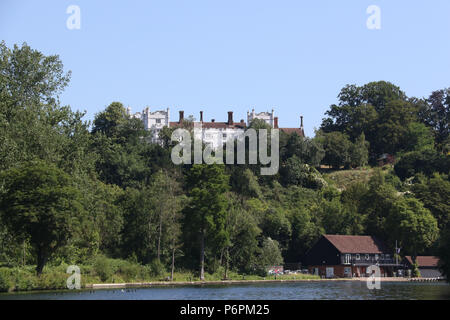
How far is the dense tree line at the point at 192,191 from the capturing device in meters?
55.3

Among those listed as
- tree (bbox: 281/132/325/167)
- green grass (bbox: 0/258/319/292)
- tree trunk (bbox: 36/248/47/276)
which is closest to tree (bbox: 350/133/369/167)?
tree (bbox: 281/132/325/167)

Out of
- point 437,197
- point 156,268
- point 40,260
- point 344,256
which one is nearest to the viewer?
point 40,260

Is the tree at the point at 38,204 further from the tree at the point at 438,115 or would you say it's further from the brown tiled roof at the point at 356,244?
the tree at the point at 438,115

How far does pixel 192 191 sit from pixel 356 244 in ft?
86.7

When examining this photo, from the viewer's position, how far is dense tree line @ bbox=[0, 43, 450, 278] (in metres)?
55.3

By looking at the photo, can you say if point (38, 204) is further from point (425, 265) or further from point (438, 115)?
point (438, 115)

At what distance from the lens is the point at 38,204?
5409cm

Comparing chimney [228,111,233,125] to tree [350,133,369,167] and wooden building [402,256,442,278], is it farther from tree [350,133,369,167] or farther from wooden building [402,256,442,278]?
wooden building [402,256,442,278]

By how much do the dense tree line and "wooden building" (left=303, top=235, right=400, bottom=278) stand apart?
2.53m

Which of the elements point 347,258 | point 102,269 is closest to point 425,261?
point 347,258

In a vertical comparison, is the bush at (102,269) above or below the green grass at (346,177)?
below

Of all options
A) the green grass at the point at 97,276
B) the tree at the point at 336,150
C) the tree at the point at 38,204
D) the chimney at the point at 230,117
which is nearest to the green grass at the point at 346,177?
the tree at the point at 336,150

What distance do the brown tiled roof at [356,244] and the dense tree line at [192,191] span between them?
7.72 ft
